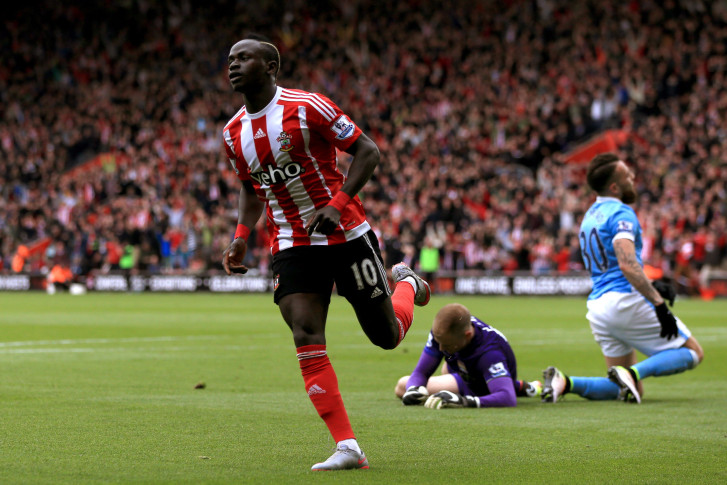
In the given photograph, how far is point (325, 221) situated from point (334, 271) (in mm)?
471

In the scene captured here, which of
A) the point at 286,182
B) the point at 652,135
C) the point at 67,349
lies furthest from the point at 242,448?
the point at 652,135

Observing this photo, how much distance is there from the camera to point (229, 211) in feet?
116

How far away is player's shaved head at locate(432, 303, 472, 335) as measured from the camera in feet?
24.5

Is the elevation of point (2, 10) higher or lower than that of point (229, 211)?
higher

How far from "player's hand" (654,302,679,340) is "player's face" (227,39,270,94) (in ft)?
12.5

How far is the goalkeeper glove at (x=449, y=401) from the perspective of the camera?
7.67 m

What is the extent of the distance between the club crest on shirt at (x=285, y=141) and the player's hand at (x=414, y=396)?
2964mm

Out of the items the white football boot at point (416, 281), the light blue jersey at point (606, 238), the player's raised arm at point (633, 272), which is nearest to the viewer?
the white football boot at point (416, 281)

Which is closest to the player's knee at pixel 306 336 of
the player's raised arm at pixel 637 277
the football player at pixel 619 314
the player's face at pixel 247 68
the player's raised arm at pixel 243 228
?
the player's raised arm at pixel 243 228

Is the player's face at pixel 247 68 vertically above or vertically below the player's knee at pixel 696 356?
above

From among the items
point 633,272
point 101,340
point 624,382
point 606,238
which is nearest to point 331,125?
point 633,272

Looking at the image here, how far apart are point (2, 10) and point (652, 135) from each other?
111ft

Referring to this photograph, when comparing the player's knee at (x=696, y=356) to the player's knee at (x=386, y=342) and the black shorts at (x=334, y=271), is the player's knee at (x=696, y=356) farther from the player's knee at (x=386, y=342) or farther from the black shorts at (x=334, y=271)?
the black shorts at (x=334, y=271)

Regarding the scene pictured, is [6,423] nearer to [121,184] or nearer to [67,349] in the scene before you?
[67,349]
